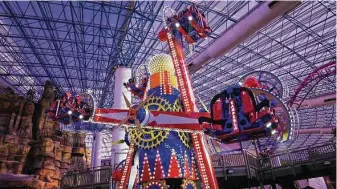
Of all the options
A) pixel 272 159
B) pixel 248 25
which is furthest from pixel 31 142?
pixel 248 25

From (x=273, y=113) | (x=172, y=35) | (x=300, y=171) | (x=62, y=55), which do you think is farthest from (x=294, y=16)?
(x=62, y=55)

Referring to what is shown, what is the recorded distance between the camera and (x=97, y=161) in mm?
27781

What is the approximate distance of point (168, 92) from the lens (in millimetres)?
7387

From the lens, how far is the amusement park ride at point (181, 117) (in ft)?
18.1

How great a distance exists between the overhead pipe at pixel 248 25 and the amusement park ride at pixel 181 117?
26.6 feet

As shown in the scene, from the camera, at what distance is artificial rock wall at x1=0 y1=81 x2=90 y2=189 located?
2055 cm

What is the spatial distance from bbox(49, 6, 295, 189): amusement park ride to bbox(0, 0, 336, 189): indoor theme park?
26mm

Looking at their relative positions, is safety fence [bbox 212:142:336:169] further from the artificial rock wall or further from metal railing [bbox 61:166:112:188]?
the artificial rock wall

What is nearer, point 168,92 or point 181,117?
point 181,117

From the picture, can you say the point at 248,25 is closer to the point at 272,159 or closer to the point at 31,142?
the point at 272,159

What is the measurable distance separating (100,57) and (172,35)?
19.6 metres

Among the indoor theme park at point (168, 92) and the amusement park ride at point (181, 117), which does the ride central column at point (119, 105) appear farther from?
the amusement park ride at point (181, 117)

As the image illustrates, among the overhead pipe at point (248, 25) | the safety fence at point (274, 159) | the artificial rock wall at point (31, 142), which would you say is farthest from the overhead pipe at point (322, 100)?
the artificial rock wall at point (31, 142)

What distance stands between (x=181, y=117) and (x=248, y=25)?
11370 mm
